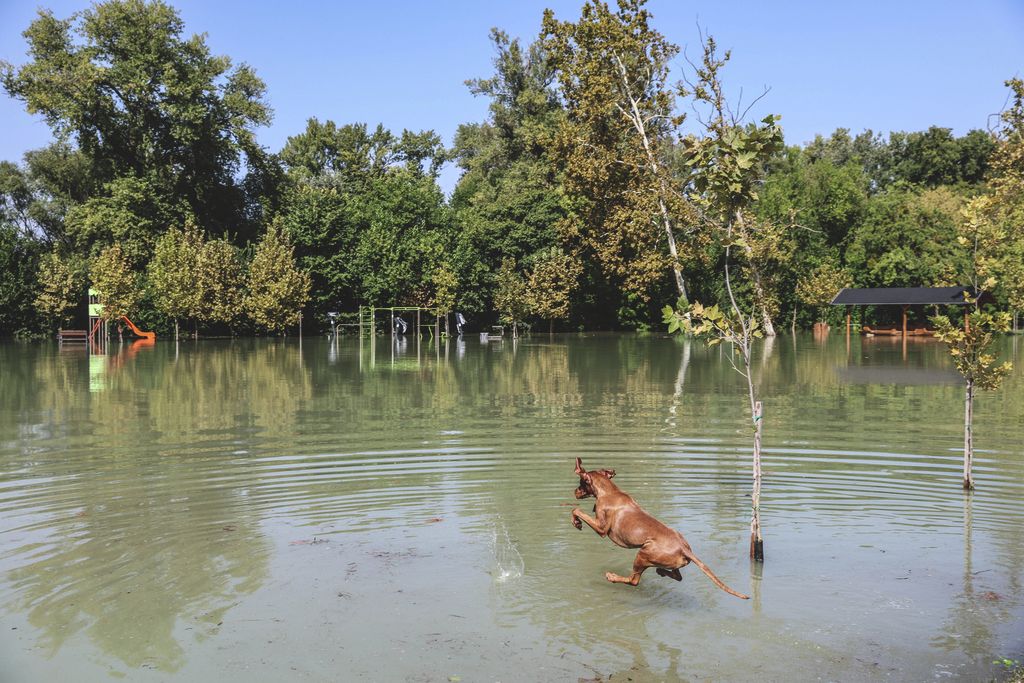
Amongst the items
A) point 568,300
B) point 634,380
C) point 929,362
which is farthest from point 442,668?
point 568,300

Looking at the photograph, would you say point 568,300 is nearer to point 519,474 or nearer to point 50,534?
point 519,474

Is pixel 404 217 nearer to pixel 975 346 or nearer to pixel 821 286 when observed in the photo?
pixel 821 286

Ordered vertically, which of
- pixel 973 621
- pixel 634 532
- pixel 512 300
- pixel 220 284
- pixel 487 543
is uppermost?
pixel 220 284

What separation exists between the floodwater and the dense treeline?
106 feet

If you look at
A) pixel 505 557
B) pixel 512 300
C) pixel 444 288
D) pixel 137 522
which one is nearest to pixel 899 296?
pixel 512 300

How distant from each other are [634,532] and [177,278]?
4625cm

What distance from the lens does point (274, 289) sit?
53125 mm

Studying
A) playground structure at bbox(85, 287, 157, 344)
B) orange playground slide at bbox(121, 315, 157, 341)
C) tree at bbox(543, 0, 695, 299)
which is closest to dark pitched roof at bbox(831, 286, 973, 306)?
tree at bbox(543, 0, 695, 299)

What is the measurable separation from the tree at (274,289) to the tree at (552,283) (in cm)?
1251

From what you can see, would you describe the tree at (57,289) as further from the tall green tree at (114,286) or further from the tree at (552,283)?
the tree at (552,283)

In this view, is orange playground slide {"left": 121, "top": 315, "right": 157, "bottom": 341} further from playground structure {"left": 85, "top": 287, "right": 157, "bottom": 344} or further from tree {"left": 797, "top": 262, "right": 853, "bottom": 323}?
tree {"left": 797, "top": 262, "right": 853, "bottom": 323}

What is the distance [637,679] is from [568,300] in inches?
1985

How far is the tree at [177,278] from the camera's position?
165 feet

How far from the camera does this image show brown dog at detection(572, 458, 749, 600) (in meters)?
7.61
